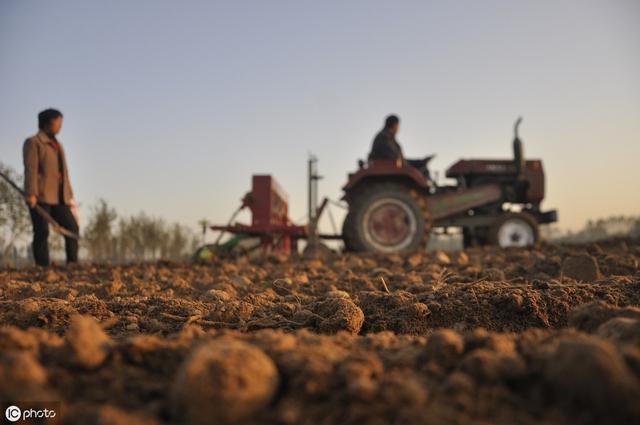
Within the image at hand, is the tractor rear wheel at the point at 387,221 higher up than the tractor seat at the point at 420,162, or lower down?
lower down

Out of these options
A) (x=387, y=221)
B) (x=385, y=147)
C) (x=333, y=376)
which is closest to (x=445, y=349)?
(x=333, y=376)

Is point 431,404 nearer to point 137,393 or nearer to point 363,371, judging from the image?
point 363,371

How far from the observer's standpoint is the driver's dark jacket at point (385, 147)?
7.19 m

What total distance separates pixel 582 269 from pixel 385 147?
3.98 m

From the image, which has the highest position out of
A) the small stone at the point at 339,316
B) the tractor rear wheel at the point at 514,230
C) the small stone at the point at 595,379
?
the tractor rear wheel at the point at 514,230

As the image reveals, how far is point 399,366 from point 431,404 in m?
0.25

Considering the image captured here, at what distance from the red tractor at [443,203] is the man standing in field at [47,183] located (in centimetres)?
368

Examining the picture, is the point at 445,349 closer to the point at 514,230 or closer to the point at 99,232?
the point at 514,230

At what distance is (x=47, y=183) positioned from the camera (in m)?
5.18

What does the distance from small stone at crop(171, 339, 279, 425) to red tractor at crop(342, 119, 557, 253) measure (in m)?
6.03

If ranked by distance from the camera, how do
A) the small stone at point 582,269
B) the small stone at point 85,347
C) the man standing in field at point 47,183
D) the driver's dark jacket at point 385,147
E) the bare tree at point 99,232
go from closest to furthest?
the small stone at point 85,347, the small stone at point 582,269, the man standing in field at point 47,183, the driver's dark jacket at point 385,147, the bare tree at point 99,232

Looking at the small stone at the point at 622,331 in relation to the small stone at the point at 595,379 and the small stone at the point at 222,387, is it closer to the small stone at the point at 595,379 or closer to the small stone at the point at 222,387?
the small stone at the point at 595,379

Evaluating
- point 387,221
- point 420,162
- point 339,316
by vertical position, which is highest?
point 420,162

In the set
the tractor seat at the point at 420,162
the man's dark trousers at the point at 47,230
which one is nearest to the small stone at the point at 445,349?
the man's dark trousers at the point at 47,230
